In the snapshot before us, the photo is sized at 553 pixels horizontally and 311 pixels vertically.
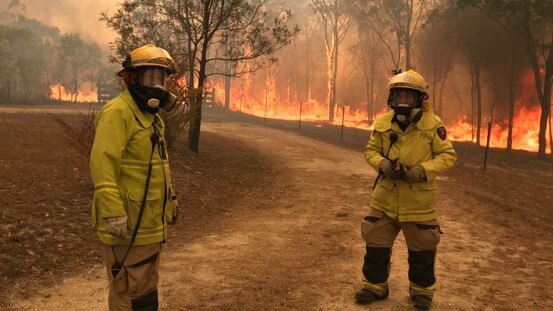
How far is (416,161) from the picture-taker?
4285 millimetres

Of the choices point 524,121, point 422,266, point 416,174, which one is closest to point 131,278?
point 416,174

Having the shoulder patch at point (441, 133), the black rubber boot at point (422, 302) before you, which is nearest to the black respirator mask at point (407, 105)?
the shoulder patch at point (441, 133)

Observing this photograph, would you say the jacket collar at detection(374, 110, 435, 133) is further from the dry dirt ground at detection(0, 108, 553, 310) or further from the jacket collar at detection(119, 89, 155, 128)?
→ the jacket collar at detection(119, 89, 155, 128)

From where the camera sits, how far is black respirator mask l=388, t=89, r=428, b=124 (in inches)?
167

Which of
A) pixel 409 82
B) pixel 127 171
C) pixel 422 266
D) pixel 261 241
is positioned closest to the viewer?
pixel 127 171

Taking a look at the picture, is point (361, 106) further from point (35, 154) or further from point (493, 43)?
point (35, 154)

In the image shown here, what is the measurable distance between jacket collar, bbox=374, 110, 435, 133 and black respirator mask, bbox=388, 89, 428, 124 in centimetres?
6

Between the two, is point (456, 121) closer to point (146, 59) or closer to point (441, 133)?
point (441, 133)

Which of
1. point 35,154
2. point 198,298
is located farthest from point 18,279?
point 35,154

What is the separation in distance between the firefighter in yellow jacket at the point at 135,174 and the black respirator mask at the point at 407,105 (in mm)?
2148

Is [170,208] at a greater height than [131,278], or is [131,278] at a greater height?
[170,208]

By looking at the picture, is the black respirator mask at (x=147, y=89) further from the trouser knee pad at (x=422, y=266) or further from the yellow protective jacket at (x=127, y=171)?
the trouser knee pad at (x=422, y=266)

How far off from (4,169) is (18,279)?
4.14 meters

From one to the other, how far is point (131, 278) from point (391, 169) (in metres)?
2.43
